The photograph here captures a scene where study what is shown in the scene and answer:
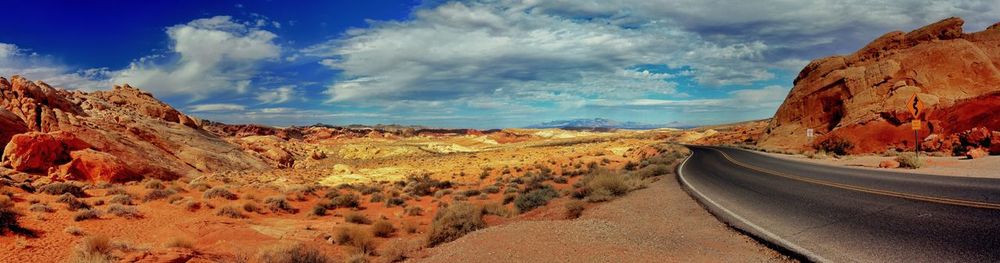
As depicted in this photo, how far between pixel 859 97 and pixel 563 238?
147ft

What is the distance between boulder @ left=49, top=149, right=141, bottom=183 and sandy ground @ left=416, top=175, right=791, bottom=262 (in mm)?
21502

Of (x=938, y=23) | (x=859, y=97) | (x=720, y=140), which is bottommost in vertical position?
(x=720, y=140)

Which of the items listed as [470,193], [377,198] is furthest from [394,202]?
[470,193]

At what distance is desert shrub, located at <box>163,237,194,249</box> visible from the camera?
10.6 metres

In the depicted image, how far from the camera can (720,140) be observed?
265 feet

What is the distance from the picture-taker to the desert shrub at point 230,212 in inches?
634

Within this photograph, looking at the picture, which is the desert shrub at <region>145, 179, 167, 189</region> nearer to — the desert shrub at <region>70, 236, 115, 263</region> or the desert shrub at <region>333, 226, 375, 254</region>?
the desert shrub at <region>333, 226, 375, 254</region>

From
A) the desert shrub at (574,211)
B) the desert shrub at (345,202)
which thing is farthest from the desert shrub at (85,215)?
the desert shrub at (574,211)

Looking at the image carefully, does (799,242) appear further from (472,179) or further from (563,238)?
(472,179)

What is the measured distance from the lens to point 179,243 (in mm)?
10766

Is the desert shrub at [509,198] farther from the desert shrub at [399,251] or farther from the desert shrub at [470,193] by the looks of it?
the desert shrub at [399,251]

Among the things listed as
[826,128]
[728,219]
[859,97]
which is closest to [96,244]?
[728,219]

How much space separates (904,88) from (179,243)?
1857 inches

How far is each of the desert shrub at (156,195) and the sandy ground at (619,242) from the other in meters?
14.0
